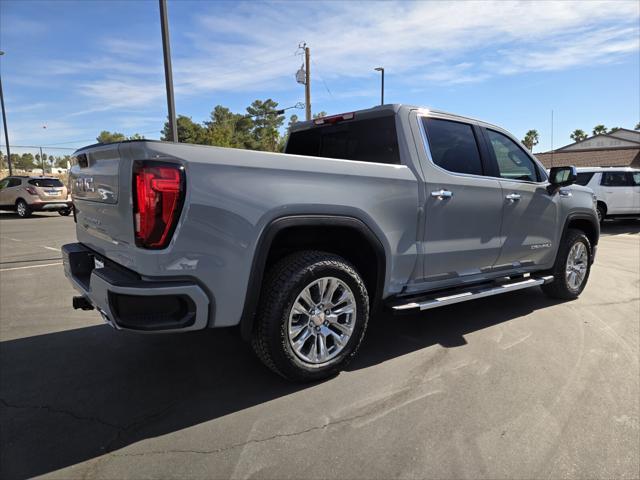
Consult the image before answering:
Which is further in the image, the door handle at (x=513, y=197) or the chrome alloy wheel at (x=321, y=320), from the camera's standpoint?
the door handle at (x=513, y=197)

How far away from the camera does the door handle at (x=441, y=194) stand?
3.61m

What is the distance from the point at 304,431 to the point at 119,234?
5.17ft

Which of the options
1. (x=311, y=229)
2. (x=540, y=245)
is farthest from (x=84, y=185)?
(x=540, y=245)

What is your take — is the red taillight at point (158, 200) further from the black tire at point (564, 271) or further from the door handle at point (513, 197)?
the black tire at point (564, 271)

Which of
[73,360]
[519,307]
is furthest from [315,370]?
[519,307]

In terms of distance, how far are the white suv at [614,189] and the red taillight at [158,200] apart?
14488mm

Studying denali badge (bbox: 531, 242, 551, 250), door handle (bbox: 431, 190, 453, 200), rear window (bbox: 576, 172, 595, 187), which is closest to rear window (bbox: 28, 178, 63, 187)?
door handle (bbox: 431, 190, 453, 200)

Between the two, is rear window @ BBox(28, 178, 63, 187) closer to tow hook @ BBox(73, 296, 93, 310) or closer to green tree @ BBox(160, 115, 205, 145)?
tow hook @ BBox(73, 296, 93, 310)

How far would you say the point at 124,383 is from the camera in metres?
3.11

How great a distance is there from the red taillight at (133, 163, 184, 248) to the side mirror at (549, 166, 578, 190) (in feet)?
13.3

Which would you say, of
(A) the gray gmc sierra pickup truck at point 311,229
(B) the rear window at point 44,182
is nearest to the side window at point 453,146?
(A) the gray gmc sierra pickup truck at point 311,229

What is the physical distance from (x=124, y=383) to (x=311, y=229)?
5.47 feet

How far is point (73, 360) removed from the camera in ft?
11.4

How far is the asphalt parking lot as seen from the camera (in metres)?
2.30
